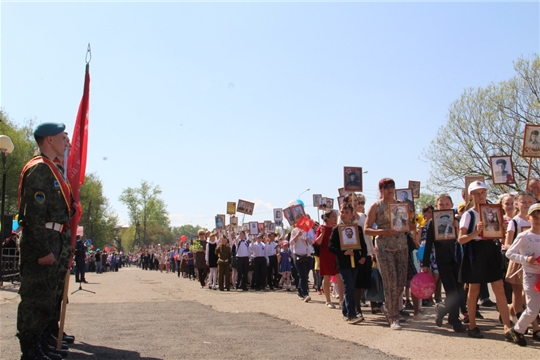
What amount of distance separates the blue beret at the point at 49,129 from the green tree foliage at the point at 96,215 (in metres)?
63.6

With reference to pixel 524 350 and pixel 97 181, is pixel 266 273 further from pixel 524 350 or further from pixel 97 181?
pixel 97 181

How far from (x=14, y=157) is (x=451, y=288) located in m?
45.4

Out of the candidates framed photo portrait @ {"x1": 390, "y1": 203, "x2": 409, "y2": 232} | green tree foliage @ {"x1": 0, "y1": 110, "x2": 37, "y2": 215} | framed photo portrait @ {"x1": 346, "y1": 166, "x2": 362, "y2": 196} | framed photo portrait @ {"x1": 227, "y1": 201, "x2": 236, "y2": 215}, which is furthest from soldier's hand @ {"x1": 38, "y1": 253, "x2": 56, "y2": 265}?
green tree foliage @ {"x1": 0, "y1": 110, "x2": 37, "y2": 215}

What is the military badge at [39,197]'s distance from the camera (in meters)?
5.46

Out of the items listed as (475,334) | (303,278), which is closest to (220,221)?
(303,278)

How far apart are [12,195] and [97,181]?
26730 millimetres

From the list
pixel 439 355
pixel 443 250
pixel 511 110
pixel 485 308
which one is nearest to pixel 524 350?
pixel 439 355

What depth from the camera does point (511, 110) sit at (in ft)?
124

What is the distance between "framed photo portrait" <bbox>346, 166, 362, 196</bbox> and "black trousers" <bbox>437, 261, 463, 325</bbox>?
15.1 ft

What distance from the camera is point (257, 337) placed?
7.49 meters

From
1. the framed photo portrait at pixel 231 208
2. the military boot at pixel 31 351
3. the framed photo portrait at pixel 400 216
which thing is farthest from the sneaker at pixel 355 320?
the framed photo portrait at pixel 231 208

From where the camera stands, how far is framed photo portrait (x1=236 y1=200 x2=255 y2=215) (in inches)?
991

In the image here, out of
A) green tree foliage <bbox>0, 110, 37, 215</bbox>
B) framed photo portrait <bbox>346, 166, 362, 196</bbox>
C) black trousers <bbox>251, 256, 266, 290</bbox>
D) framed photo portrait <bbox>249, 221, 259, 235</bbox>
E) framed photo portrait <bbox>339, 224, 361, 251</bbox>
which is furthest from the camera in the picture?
green tree foliage <bbox>0, 110, 37, 215</bbox>

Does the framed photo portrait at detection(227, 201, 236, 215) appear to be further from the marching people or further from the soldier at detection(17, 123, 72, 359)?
the soldier at detection(17, 123, 72, 359)
